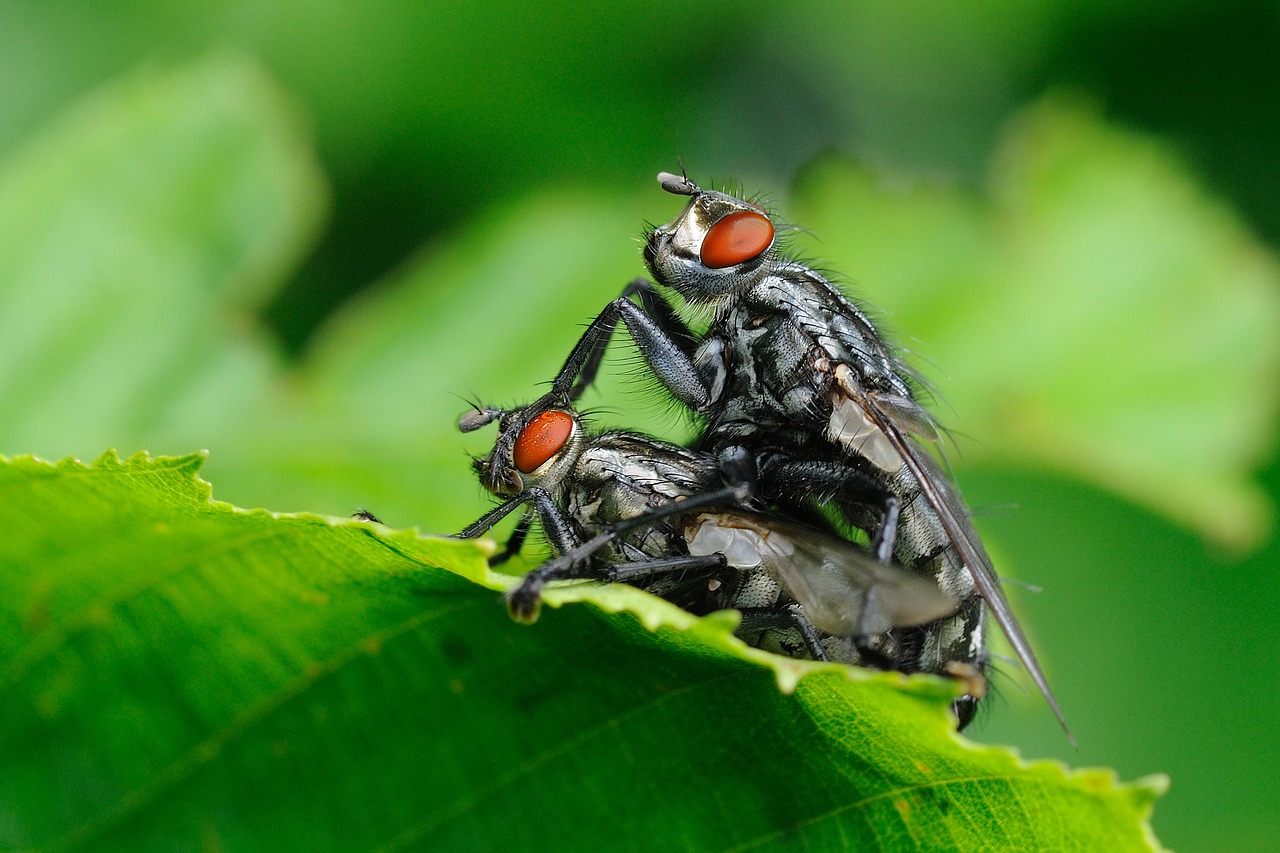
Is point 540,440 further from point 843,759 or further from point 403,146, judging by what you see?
point 403,146

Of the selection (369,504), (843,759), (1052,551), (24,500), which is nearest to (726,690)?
(843,759)

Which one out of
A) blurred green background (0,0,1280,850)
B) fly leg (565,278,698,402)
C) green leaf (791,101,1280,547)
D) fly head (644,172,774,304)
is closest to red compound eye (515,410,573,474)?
fly leg (565,278,698,402)

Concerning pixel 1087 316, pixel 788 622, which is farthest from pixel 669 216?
pixel 788 622

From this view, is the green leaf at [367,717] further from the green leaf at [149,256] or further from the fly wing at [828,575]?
the green leaf at [149,256]

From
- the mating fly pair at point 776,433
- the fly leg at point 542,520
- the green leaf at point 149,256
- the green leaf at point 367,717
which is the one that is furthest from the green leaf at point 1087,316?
the green leaf at point 367,717

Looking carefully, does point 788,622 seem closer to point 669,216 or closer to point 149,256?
point 669,216

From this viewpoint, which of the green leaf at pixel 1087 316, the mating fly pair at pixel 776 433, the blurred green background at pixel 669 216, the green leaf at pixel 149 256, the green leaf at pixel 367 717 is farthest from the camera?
the green leaf at pixel 1087 316
